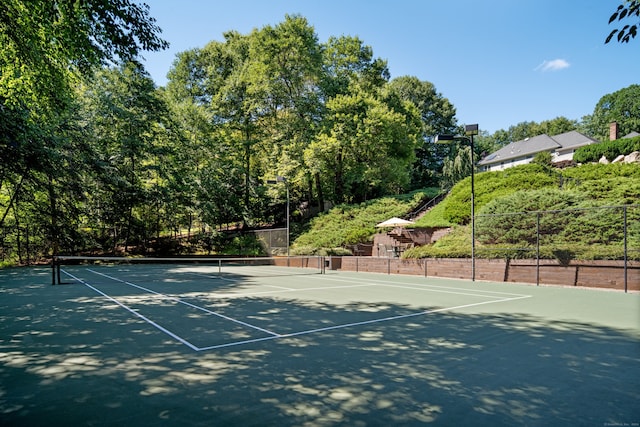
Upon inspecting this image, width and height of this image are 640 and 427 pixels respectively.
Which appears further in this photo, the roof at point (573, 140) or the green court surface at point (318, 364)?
the roof at point (573, 140)

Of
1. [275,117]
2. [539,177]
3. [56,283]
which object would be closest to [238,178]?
[275,117]

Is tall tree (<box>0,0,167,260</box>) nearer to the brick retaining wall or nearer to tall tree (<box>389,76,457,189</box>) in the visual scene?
the brick retaining wall

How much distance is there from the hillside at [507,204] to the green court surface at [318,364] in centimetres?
717

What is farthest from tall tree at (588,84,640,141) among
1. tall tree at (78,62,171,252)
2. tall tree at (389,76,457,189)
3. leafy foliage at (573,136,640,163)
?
tall tree at (78,62,171,252)

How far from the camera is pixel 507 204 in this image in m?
18.0

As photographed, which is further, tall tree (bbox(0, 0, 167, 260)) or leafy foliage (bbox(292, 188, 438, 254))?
leafy foliage (bbox(292, 188, 438, 254))

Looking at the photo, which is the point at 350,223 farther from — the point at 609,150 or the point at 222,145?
the point at 609,150

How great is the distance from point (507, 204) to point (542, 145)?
43660mm

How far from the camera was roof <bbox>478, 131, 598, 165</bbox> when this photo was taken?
50.0 meters

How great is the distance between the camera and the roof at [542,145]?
50.0 metres

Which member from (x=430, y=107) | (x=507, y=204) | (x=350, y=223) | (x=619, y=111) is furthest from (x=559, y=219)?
(x=619, y=111)

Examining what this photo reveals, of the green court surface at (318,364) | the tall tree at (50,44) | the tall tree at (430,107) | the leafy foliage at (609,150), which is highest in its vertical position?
the tall tree at (430,107)

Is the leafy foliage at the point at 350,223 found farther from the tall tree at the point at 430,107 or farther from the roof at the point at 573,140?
the tall tree at the point at 430,107

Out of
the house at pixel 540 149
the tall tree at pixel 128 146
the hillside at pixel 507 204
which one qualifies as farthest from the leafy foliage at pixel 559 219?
the house at pixel 540 149
